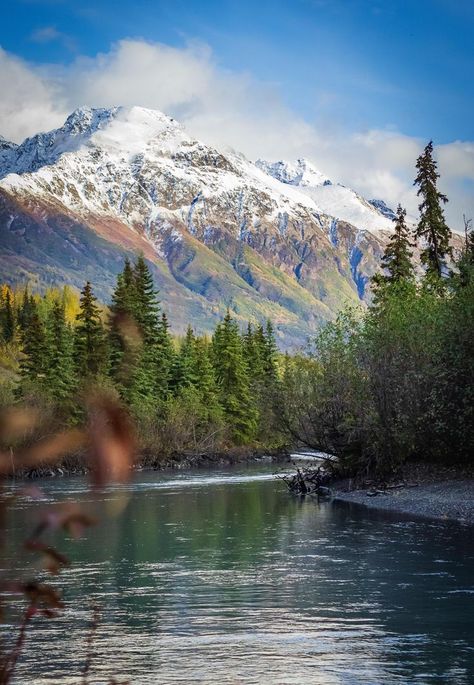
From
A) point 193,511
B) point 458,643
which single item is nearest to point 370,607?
point 458,643

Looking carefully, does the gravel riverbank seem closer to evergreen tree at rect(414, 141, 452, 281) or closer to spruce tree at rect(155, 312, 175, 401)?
evergreen tree at rect(414, 141, 452, 281)

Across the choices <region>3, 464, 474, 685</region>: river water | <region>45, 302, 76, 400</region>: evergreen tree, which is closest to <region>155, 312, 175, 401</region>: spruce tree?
<region>45, 302, 76, 400</region>: evergreen tree

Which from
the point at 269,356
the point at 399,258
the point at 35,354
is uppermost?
the point at 399,258

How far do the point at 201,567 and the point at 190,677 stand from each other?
40.0ft

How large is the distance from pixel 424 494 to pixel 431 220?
26.1 m

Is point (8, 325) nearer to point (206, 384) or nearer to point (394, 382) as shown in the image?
point (206, 384)

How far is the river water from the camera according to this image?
16.5 metres

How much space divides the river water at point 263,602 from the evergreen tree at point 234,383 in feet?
221

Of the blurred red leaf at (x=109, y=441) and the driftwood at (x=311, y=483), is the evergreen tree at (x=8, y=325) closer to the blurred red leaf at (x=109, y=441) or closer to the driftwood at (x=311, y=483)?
the driftwood at (x=311, y=483)

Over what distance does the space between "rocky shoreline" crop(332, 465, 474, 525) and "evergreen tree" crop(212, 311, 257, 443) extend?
54.9 meters

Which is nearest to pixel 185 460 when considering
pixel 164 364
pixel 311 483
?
pixel 164 364

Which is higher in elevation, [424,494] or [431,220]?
[431,220]

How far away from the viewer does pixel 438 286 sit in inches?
2167

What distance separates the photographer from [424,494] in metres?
44.8
